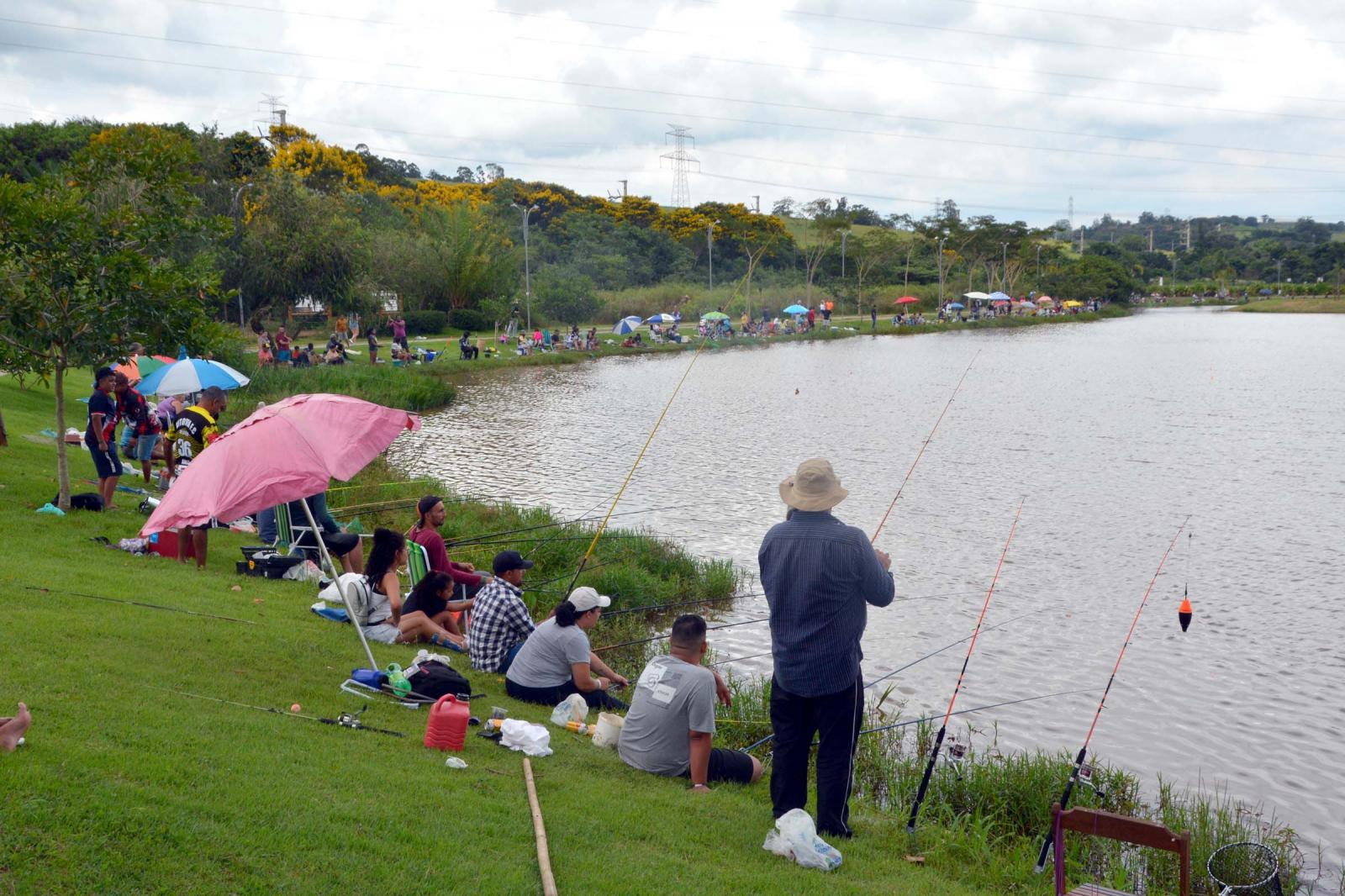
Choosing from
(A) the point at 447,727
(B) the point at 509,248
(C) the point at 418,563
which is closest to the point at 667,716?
(A) the point at 447,727

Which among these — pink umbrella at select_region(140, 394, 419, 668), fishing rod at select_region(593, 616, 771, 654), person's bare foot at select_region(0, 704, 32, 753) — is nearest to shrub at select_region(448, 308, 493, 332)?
fishing rod at select_region(593, 616, 771, 654)

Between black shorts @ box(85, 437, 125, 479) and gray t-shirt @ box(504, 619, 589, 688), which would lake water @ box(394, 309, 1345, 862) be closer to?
gray t-shirt @ box(504, 619, 589, 688)

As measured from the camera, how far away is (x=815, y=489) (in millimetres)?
5312

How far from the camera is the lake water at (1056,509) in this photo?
31.3 feet

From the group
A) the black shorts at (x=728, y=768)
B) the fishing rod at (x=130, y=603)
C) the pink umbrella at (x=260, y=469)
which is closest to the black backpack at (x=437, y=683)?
the pink umbrella at (x=260, y=469)

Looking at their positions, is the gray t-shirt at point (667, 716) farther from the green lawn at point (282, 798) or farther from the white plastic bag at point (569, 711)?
the white plastic bag at point (569, 711)

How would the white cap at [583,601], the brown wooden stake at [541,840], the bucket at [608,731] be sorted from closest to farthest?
the brown wooden stake at [541,840]
the bucket at [608,731]
the white cap at [583,601]

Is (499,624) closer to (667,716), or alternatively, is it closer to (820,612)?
(667,716)

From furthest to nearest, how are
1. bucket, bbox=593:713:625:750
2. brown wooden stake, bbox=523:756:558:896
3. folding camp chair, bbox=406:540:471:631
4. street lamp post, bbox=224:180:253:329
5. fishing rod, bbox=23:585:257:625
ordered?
1. street lamp post, bbox=224:180:253:329
2. folding camp chair, bbox=406:540:471:631
3. fishing rod, bbox=23:585:257:625
4. bucket, bbox=593:713:625:750
5. brown wooden stake, bbox=523:756:558:896

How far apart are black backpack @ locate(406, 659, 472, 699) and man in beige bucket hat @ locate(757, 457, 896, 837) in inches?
96.4

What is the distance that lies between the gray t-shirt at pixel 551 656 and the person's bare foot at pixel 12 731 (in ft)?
10.8

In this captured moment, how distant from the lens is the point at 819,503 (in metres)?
5.28

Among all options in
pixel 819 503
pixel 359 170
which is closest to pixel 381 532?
pixel 819 503

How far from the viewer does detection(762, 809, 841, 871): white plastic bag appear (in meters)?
5.24
